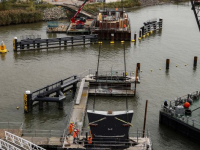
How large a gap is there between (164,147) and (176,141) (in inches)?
56.5

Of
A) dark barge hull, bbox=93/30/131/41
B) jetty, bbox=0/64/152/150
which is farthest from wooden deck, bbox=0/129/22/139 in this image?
dark barge hull, bbox=93/30/131/41

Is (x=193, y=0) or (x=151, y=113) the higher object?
(x=193, y=0)

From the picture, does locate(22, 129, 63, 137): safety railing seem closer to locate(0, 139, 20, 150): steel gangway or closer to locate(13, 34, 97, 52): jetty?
locate(0, 139, 20, 150): steel gangway

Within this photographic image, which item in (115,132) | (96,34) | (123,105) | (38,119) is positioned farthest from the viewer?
(96,34)

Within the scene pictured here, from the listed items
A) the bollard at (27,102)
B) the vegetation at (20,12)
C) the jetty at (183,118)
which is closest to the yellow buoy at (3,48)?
the vegetation at (20,12)

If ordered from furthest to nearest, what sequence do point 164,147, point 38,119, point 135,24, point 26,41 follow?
point 135,24 < point 26,41 < point 38,119 < point 164,147

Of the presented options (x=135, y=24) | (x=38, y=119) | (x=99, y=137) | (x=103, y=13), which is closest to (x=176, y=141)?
(x=99, y=137)

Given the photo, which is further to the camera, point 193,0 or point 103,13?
point 103,13

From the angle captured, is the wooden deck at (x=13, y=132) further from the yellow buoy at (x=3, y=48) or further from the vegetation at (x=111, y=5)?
the vegetation at (x=111, y=5)

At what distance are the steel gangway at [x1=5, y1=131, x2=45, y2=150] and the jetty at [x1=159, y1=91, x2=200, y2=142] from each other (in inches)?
460

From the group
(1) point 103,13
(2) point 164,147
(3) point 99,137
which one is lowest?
(2) point 164,147

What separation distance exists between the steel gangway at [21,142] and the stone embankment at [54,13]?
6278cm

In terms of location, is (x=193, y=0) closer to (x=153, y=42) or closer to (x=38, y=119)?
(x=38, y=119)

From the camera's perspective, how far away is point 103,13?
76875 millimetres
